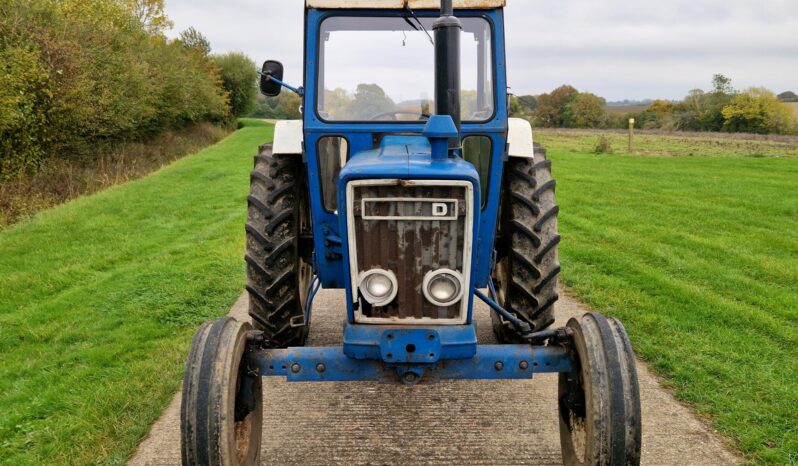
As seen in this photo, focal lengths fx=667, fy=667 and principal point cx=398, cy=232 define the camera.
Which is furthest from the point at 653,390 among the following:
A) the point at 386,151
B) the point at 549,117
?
the point at 549,117

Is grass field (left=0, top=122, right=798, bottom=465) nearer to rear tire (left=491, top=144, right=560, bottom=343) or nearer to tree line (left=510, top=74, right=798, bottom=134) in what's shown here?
rear tire (left=491, top=144, right=560, bottom=343)

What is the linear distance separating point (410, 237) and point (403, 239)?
0.03m

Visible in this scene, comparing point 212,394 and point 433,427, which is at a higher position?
point 212,394

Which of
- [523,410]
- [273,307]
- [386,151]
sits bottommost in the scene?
[523,410]

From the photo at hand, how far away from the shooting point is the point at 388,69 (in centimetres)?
399

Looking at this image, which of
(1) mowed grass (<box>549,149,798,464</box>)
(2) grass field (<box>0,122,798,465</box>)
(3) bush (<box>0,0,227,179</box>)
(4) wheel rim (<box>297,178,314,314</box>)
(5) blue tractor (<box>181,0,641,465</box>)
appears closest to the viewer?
(5) blue tractor (<box>181,0,641,465</box>)

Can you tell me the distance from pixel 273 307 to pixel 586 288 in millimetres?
3500

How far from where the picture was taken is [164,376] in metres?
4.37

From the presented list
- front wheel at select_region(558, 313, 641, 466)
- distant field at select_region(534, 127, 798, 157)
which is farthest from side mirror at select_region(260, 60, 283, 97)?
distant field at select_region(534, 127, 798, 157)

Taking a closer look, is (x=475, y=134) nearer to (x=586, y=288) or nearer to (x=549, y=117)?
(x=586, y=288)

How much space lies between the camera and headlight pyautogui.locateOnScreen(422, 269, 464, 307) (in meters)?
2.97

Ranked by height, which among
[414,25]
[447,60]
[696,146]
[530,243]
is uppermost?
[696,146]

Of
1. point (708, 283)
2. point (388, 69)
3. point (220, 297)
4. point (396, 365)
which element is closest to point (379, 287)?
point (396, 365)

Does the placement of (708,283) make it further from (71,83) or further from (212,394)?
(71,83)
